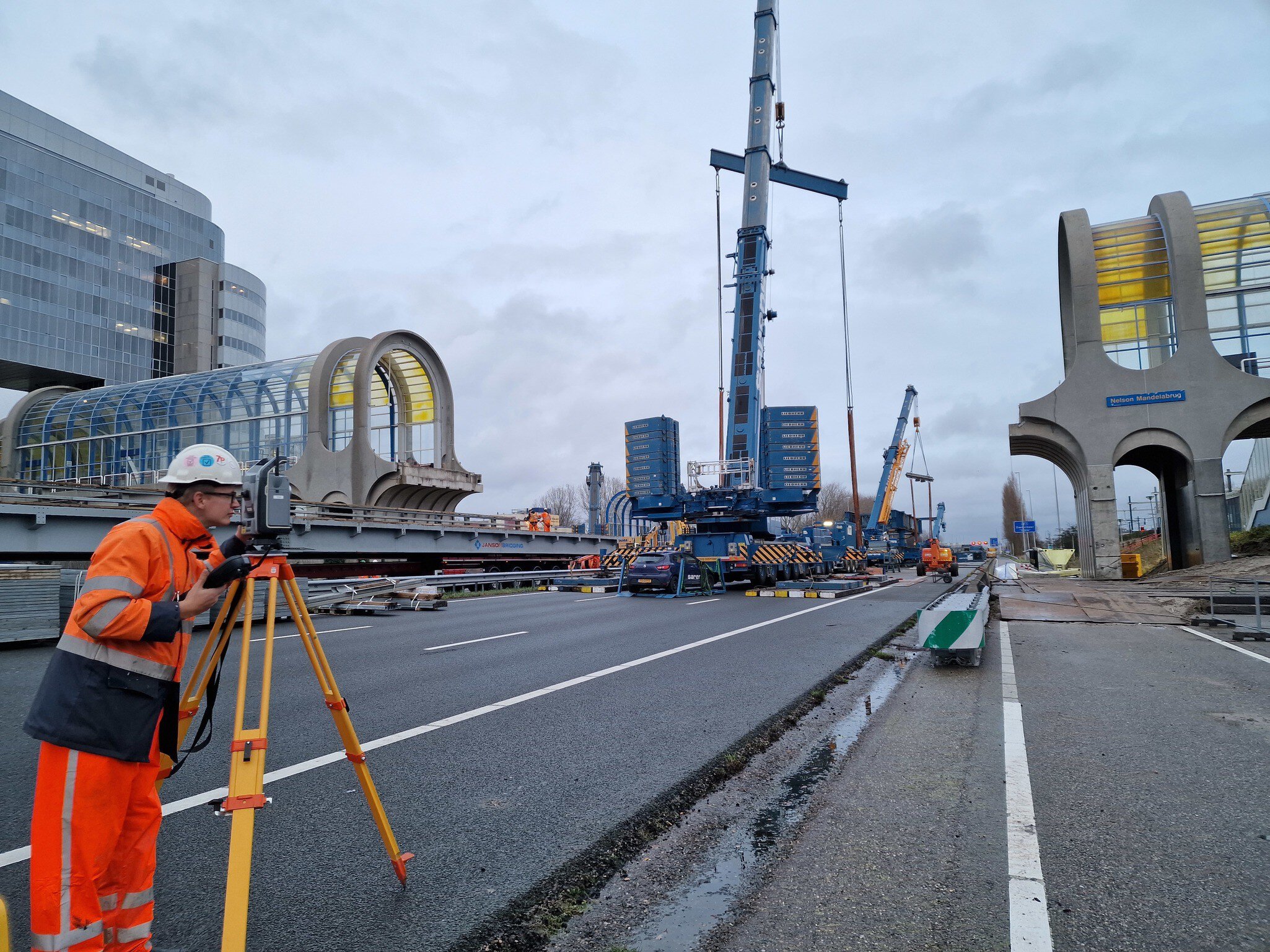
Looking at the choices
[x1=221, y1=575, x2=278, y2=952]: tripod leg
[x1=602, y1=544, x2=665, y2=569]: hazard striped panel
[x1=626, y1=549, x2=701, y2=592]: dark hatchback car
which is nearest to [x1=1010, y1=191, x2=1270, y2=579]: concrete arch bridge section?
[x1=602, y1=544, x2=665, y2=569]: hazard striped panel

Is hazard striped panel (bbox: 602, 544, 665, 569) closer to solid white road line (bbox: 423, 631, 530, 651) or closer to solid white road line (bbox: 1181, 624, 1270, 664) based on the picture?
solid white road line (bbox: 423, 631, 530, 651)

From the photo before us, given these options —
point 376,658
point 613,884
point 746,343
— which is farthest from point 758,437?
point 613,884

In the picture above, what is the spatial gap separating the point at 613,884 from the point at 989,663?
306 inches

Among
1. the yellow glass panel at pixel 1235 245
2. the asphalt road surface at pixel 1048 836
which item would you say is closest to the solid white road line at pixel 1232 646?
the asphalt road surface at pixel 1048 836

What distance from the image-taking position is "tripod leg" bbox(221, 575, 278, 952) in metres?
2.37

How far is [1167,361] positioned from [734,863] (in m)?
31.4

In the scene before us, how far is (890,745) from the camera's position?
5.87 meters

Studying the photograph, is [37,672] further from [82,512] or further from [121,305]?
[121,305]

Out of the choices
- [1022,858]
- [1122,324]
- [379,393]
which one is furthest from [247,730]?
[379,393]

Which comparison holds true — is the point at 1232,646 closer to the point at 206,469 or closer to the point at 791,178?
A: the point at 206,469

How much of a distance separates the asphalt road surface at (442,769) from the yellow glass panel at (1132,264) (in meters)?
25.3

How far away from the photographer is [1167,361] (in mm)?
27922

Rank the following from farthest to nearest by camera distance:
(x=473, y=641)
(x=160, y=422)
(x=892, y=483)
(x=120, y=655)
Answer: (x=892, y=483) < (x=160, y=422) < (x=473, y=641) < (x=120, y=655)

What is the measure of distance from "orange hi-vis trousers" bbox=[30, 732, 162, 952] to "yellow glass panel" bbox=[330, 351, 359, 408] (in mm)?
44771
